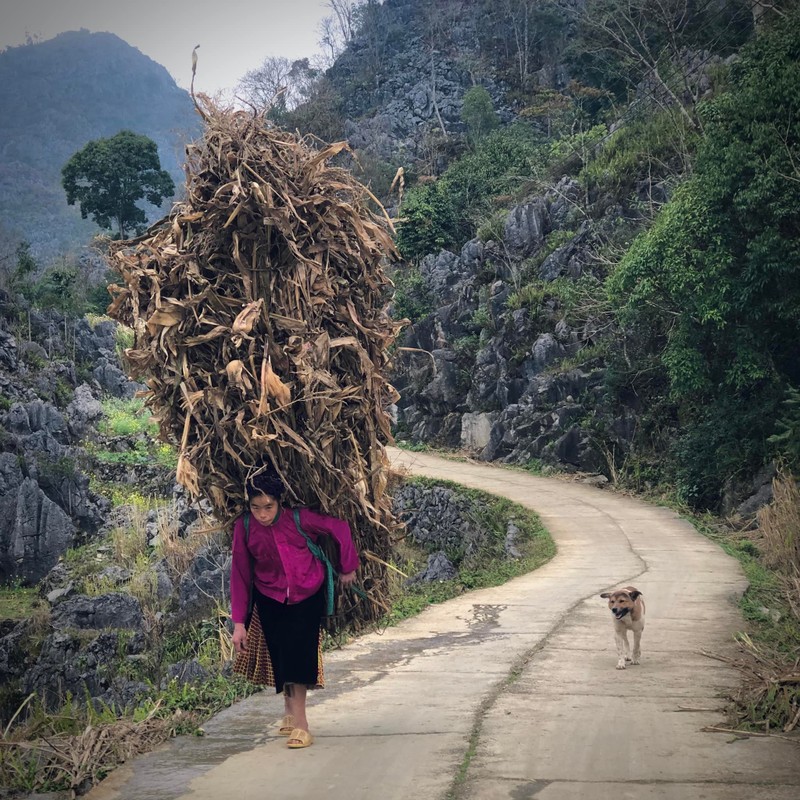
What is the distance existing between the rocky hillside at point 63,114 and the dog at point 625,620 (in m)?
70.7

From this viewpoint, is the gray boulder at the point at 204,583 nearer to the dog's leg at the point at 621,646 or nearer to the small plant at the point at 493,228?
the dog's leg at the point at 621,646

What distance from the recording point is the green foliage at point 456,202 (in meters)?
33.2

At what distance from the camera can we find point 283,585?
509cm

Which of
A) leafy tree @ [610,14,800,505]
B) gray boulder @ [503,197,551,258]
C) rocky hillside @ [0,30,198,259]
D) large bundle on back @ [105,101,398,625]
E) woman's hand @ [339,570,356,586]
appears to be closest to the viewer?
large bundle on back @ [105,101,398,625]

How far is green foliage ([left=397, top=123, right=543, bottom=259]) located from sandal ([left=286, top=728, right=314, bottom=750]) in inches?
1106

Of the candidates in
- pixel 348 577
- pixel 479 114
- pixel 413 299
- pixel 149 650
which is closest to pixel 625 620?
pixel 348 577

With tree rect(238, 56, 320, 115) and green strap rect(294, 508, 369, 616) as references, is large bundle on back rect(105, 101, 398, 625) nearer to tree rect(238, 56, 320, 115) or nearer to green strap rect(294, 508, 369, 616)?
green strap rect(294, 508, 369, 616)

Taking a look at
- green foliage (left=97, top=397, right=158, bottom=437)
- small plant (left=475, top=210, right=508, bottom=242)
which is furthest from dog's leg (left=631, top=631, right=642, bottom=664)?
small plant (left=475, top=210, right=508, bottom=242)

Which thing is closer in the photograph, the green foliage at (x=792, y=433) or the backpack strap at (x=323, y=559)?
the backpack strap at (x=323, y=559)

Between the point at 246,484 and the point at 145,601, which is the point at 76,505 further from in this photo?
the point at 246,484

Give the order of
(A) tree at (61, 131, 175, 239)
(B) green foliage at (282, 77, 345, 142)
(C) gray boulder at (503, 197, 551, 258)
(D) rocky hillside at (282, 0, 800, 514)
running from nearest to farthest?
(D) rocky hillside at (282, 0, 800, 514)
(C) gray boulder at (503, 197, 551, 258)
(A) tree at (61, 131, 175, 239)
(B) green foliage at (282, 77, 345, 142)

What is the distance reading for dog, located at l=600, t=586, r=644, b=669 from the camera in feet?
21.7

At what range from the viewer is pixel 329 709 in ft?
19.0

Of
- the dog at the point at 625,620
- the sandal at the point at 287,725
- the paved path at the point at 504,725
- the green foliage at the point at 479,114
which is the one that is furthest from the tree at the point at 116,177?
the sandal at the point at 287,725
